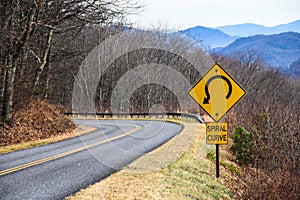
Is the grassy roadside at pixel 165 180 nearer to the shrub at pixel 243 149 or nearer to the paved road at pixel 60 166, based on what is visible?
the paved road at pixel 60 166

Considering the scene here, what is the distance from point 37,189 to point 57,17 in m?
13.0

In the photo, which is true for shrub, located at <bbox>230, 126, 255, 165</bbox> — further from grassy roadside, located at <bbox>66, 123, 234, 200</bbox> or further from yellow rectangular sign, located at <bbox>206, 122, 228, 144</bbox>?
yellow rectangular sign, located at <bbox>206, 122, 228, 144</bbox>

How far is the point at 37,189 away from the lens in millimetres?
8492

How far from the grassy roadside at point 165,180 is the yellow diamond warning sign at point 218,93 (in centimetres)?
186

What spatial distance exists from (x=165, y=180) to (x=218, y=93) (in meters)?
3.07

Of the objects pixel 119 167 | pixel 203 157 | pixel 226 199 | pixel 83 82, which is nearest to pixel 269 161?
pixel 203 157

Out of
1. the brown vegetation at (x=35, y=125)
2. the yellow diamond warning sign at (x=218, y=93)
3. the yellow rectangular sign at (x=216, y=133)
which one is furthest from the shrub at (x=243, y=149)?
the brown vegetation at (x=35, y=125)

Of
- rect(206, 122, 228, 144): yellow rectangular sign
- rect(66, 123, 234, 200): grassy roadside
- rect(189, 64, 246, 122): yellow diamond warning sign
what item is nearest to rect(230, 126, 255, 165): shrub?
rect(66, 123, 234, 200): grassy roadside

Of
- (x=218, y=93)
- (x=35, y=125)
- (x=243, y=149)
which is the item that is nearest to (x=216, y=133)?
(x=218, y=93)

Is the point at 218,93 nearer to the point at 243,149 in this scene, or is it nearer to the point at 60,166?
the point at 60,166

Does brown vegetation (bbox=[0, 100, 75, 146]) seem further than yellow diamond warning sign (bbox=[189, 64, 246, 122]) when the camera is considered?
Yes

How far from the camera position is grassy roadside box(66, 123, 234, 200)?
8414 mm

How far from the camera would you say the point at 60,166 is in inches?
444

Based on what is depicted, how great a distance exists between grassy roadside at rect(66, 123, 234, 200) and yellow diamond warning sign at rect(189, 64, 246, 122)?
6.10 feet
